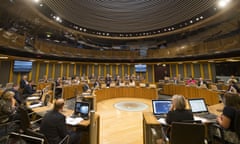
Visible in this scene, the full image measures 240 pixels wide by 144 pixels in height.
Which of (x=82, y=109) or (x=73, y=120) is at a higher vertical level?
(x=82, y=109)

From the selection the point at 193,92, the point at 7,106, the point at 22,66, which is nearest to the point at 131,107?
the point at 193,92

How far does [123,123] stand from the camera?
4.02 meters

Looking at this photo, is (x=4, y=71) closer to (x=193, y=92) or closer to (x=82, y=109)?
(x=82, y=109)

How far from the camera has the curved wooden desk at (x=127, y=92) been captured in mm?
7582

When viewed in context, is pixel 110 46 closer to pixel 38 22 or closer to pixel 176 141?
pixel 38 22

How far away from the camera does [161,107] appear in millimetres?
2592

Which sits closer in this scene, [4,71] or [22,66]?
[4,71]

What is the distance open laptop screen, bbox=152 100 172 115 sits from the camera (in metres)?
2.55

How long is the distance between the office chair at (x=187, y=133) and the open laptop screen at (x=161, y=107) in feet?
3.30

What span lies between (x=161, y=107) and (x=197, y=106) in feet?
2.87

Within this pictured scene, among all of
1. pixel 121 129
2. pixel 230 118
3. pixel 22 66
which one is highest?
pixel 22 66

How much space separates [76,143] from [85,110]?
0.66m

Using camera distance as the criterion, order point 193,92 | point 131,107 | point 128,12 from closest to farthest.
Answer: point 131,107 < point 193,92 < point 128,12

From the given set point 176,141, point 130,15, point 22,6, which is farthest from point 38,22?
point 176,141
